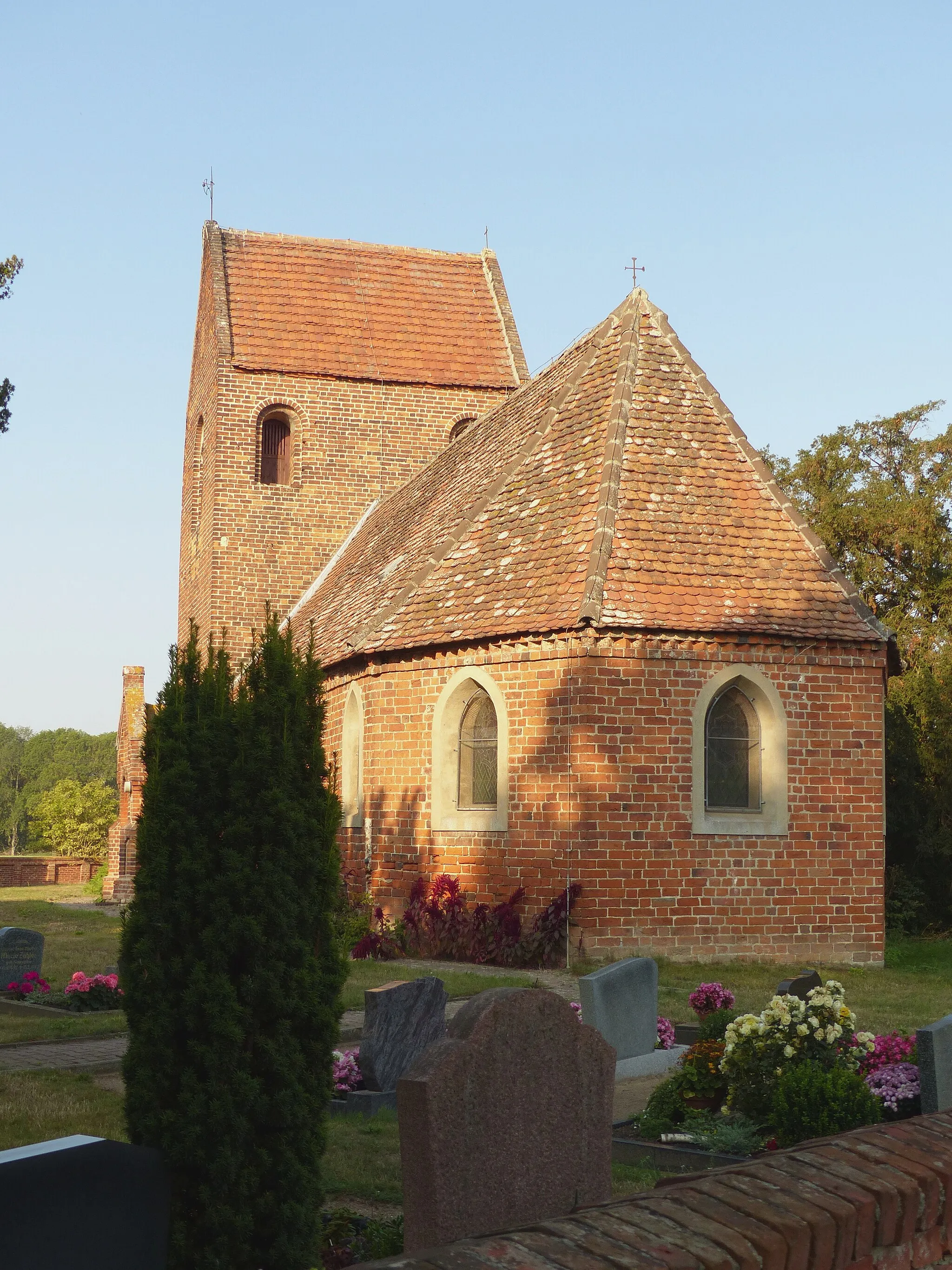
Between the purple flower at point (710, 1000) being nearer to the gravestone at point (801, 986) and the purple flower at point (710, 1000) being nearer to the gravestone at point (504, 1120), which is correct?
Answer: the gravestone at point (801, 986)

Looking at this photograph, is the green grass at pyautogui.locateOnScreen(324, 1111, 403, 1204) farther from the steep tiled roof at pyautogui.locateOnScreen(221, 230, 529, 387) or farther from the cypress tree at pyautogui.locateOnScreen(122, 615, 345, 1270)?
the steep tiled roof at pyautogui.locateOnScreen(221, 230, 529, 387)

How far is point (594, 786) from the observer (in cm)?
1588

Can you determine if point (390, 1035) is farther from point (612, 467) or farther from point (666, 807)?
point (612, 467)

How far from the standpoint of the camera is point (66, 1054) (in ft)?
33.1

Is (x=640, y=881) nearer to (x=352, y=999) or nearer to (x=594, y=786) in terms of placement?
(x=594, y=786)

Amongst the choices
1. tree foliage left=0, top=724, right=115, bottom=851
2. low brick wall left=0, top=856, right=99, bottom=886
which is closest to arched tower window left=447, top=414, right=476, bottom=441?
low brick wall left=0, top=856, right=99, bottom=886

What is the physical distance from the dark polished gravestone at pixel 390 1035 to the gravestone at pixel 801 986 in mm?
2610

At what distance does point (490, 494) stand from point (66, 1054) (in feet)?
34.9

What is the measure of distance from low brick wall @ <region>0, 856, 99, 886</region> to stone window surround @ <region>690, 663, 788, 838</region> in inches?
1459

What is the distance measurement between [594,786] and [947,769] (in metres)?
11.0

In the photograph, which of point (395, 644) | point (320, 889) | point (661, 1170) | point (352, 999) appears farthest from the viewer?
point (395, 644)

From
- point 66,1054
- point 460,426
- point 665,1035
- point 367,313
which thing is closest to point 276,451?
point 367,313

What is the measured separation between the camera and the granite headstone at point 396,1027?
332 inches

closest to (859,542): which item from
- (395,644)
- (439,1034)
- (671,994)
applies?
(395,644)
